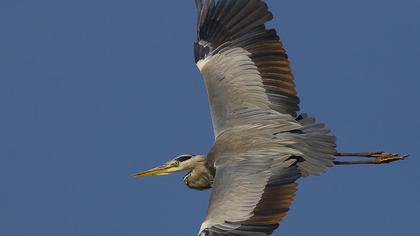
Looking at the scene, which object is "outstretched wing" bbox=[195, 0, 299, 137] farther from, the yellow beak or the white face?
the yellow beak

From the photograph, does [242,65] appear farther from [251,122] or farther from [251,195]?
[251,195]

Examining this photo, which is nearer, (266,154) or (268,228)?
(268,228)

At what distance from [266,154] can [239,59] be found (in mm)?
1516

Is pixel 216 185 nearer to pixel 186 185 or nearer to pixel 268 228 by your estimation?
pixel 268 228

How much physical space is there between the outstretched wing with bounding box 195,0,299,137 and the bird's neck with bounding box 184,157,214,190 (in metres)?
0.70

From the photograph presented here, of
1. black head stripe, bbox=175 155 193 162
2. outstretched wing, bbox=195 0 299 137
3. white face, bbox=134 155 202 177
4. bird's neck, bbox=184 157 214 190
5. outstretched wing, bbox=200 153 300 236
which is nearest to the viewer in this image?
outstretched wing, bbox=200 153 300 236

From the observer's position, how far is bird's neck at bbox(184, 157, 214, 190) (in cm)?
1354

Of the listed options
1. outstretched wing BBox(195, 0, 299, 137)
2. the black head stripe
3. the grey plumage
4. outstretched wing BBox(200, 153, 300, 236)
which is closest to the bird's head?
the black head stripe

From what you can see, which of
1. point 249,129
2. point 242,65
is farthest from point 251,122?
point 242,65

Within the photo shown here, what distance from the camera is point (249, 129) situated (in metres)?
12.8

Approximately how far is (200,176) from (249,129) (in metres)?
1.16

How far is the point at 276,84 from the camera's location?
516 inches

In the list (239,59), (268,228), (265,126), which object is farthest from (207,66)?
(268,228)

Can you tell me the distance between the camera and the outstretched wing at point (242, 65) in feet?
42.6
